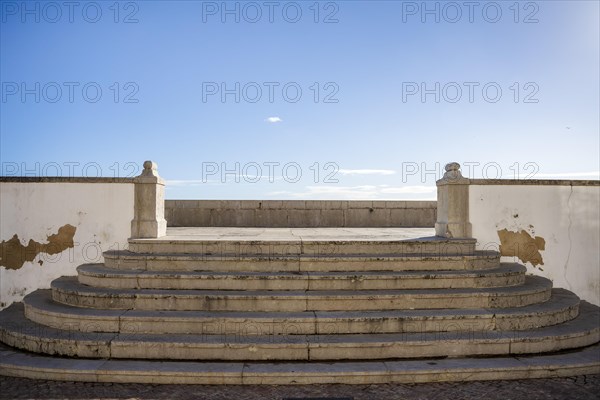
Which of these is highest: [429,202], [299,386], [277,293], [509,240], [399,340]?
[429,202]

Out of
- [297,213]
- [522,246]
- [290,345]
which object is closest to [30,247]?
[290,345]

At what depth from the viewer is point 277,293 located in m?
5.64

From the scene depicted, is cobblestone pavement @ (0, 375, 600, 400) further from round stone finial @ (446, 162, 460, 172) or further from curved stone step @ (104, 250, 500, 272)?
round stone finial @ (446, 162, 460, 172)

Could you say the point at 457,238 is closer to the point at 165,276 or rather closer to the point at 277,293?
the point at 277,293

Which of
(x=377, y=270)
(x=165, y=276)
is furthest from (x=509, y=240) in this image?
(x=165, y=276)

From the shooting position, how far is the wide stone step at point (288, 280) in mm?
5844

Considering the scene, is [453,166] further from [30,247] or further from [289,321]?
[30,247]

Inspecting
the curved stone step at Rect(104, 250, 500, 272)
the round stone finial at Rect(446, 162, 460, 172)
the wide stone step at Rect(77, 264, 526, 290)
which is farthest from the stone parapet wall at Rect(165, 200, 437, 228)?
the wide stone step at Rect(77, 264, 526, 290)

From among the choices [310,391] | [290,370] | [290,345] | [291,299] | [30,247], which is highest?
[30,247]

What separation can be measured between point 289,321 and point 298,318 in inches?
4.6

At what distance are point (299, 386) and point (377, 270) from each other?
231 cm

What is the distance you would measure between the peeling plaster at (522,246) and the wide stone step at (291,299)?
1788 mm

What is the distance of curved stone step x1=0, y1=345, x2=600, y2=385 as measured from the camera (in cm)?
452

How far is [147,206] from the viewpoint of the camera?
24.3 feet
